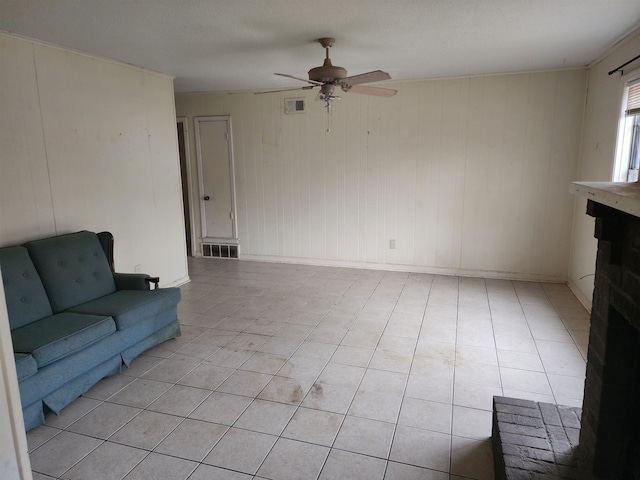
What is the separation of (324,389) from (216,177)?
4.35 metres

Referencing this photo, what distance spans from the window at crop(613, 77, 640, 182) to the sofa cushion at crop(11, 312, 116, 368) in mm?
4260

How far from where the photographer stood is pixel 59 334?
2576mm

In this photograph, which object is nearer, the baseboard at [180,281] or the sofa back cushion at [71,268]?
the sofa back cushion at [71,268]

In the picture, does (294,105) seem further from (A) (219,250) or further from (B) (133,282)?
(B) (133,282)

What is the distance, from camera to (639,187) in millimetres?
1457

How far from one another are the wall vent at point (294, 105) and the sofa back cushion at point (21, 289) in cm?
374

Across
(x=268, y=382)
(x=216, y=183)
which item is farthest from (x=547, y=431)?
(x=216, y=183)

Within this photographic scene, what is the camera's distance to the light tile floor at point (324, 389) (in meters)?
2.15

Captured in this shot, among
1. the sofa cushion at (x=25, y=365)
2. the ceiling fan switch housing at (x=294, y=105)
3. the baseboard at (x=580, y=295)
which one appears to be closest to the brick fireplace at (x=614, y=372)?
the sofa cushion at (x=25, y=365)

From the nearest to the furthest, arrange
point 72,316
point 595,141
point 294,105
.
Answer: point 72,316, point 595,141, point 294,105

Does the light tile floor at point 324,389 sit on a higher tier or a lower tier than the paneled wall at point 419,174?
lower

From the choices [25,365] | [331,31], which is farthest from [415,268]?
[25,365]

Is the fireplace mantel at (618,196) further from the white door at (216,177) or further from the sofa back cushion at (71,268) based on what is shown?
the white door at (216,177)

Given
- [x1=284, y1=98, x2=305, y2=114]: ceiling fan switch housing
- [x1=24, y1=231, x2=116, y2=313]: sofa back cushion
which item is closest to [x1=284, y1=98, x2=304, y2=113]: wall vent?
[x1=284, y1=98, x2=305, y2=114]: ceiling fan switch housing
